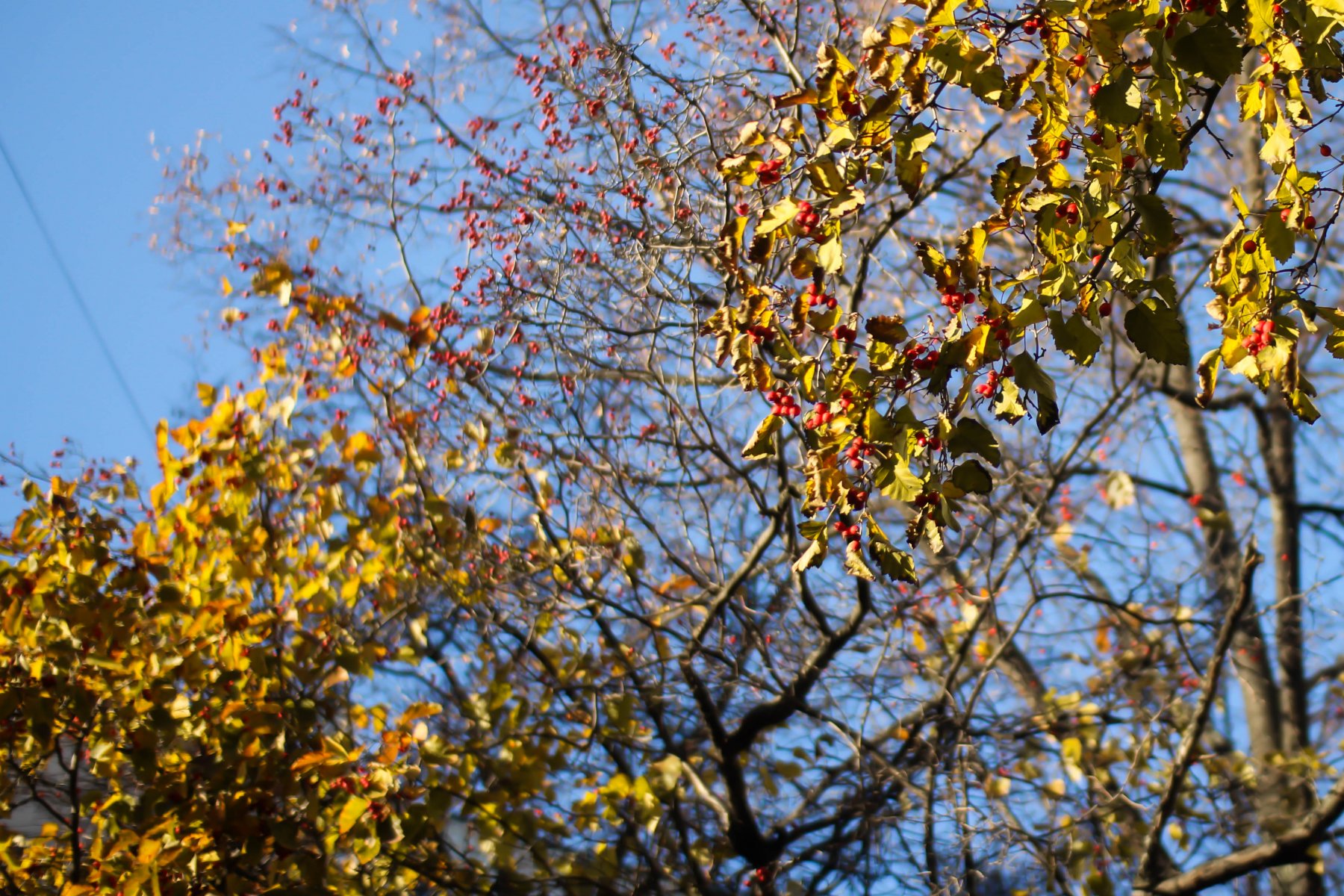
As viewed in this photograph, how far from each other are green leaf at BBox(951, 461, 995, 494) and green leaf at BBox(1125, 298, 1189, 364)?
0.30 metres

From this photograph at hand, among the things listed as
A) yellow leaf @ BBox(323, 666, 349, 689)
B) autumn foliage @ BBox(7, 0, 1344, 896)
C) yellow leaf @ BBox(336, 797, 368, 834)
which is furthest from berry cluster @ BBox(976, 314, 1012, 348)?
yellow leaf @ BBox(323, 666, 349, 689)

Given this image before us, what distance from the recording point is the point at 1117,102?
1786 mm

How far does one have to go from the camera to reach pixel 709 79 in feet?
14.3

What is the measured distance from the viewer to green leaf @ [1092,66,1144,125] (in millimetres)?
1786

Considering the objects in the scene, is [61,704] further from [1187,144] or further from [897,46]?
[1187,144]

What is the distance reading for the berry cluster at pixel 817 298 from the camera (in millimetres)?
2115

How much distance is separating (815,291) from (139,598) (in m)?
2.82

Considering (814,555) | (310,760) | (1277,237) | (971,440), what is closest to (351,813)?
(310,760)

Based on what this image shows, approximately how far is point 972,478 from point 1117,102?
60cm

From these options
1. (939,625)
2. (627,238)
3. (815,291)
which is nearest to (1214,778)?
(939,625)

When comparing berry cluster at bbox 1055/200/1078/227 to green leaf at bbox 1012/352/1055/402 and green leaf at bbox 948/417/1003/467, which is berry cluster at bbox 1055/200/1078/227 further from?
green leaf at bbox 948/417/1003/467

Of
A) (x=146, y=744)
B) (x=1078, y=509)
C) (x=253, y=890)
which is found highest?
(x=1078, y=509)

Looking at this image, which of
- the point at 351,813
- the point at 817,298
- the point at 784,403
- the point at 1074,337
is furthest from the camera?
the point at 351,813

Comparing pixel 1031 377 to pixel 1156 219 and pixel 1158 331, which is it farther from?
pixel 1156 219
